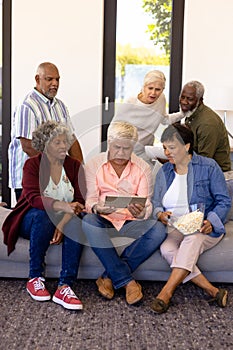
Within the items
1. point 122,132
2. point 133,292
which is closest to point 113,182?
point 122,132

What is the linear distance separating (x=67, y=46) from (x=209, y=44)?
1434 mm

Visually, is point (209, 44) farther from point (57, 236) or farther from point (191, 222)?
point (57, 236)

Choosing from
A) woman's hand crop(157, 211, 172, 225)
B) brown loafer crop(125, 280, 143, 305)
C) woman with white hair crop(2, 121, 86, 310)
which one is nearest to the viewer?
brown loafer crop(125, 280, 143, 305)

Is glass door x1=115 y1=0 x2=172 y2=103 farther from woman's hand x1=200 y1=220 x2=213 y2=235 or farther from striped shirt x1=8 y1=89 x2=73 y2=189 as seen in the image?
woman's hand x1=200 y1=220 x2=213 y2=235

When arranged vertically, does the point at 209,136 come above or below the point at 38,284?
above

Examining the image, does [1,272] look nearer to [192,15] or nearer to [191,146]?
[191,146]

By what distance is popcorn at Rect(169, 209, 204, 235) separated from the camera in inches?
114

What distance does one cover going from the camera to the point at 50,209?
2949 mm

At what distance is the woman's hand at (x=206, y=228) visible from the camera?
2.92 m

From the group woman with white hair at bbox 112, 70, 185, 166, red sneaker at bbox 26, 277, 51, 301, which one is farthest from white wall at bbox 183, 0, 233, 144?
red sneaker at bbox 26, 277, 51, 301

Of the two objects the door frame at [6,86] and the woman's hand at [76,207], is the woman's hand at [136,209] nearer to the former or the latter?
the woman's hand at [76,207]

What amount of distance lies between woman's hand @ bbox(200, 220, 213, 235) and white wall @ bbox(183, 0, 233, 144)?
7.54 ft

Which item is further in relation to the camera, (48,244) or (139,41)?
(139,41)

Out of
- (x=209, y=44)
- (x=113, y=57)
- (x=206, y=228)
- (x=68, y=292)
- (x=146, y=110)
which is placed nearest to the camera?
(x=68, y=292)
